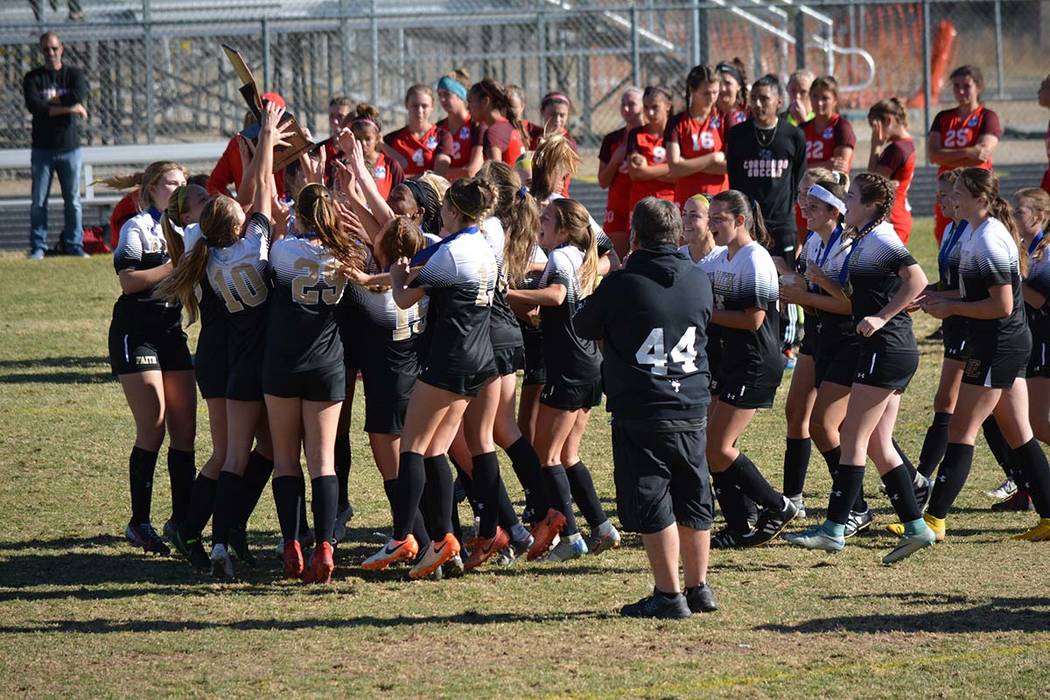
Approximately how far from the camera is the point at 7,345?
41.0ft

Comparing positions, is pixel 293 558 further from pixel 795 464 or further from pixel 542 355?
pixel 795 464

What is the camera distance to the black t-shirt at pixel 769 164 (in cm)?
1105

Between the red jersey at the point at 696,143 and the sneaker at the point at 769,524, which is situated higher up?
the red jersey at the point at 696,143

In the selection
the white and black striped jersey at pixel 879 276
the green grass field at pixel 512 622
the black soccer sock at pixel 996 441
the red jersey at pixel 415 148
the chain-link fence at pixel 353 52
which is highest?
the chain-link fence at pixel 353 52

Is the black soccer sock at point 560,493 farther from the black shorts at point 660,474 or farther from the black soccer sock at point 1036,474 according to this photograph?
the black soccer sock at point 1036,474

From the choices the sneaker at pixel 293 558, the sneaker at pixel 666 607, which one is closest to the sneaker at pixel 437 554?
the sneaker at pixel 293 558

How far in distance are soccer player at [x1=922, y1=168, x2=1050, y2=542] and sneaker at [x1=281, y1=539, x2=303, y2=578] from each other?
120 inches

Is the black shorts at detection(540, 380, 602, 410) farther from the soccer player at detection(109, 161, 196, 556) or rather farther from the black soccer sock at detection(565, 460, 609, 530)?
the soccer player at detection(109, 161, 196, 556)

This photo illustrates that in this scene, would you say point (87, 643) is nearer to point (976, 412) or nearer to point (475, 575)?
point (475, 575)

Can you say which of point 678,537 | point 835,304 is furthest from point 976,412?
point 678,537

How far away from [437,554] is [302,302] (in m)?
1.27

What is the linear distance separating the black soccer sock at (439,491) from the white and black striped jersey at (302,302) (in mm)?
634

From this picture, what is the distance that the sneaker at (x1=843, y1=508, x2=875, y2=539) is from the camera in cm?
709

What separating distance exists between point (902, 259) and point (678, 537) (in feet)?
5.66
